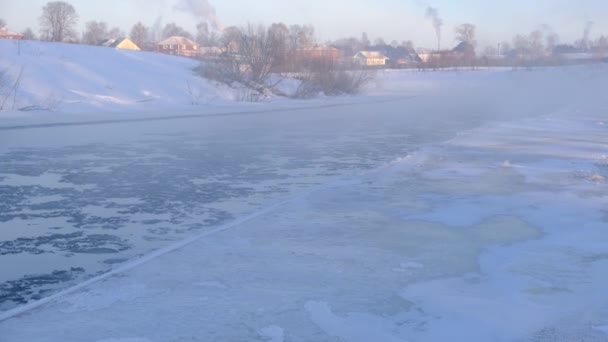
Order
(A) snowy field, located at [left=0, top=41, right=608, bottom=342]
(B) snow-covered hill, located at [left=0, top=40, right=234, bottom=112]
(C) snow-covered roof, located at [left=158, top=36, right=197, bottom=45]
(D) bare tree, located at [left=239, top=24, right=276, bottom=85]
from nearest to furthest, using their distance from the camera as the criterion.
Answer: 1. (A) snowy field, located at [left=0, top=41, right=608, bottom=342]
2. (B) snow-covered hill, located at [left=0, top=40, right=234, bottom=112]
3. (D) bare tree, located at [left=239, top=24, right=276, bottom=85]
4. (C) snow-covered roof, located at [left=158, top=36, right=197, bottom=45]

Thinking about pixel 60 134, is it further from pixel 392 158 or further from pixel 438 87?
pixel 438 87

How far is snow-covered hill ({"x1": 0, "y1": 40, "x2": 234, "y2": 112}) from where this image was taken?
110 feet

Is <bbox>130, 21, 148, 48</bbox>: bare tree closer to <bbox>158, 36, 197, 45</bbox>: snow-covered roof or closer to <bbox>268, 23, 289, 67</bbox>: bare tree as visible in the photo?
<bbox>158, 36, 197, 45</bbox>: snow-covered roof

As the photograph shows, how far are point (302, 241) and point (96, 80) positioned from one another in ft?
111

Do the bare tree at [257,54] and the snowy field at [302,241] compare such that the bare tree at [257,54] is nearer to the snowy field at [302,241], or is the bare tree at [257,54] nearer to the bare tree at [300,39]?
the bare tree at [300,39]

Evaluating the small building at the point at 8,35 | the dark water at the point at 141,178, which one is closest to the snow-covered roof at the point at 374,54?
the small building at the point at 8,35

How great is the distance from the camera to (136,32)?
12975 centimetres

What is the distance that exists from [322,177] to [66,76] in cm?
2885

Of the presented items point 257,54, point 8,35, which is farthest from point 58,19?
point 257,54

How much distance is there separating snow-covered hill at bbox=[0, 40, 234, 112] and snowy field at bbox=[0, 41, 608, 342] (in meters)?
15.4

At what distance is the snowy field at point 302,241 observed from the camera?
566cm

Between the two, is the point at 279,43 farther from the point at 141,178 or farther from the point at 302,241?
the point at 302,241

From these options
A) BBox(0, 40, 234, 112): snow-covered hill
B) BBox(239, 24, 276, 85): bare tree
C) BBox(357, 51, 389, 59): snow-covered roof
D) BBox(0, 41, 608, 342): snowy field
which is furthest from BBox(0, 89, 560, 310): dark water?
BBox(357, 51, 389, 59): snow-covered roof

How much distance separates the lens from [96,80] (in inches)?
1567
